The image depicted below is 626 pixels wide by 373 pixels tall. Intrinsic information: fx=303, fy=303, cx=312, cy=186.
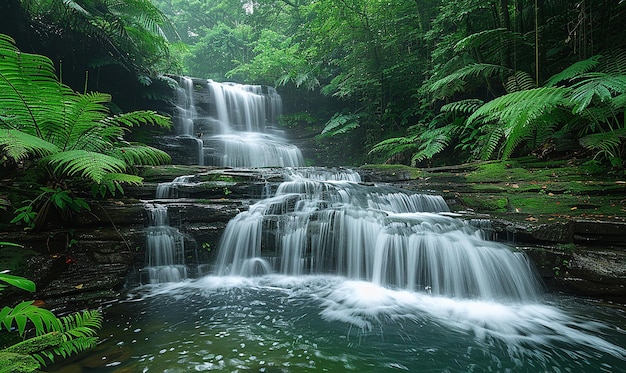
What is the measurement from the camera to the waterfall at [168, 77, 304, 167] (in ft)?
34.3

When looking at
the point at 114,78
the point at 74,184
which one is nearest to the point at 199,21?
the point at 114,78

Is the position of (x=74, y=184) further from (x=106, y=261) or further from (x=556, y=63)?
(x=556, y=63)

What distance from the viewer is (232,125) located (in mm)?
13141

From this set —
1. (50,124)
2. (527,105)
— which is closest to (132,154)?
(50,124)

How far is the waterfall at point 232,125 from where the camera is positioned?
10461 millimetres

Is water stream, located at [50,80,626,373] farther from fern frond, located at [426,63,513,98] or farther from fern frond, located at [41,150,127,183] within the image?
fern frond, located at [426,63,513,98]

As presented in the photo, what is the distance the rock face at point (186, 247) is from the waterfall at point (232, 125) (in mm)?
5732

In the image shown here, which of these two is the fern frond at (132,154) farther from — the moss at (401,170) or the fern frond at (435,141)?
the fern frond at (435,141)

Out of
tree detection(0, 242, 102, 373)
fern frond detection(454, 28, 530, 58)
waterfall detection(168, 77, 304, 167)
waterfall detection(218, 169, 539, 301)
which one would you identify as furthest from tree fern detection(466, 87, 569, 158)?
waterfall detection(168, 77, 304, 167)

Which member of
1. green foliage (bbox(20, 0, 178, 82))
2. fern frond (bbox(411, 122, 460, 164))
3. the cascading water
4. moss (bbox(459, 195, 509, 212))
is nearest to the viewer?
the cascading water

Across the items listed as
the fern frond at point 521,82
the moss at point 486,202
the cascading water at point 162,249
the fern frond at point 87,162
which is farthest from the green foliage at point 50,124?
the fern frond at point 521,82

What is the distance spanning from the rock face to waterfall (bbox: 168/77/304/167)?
5.73 meters

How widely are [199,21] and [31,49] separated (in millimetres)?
19108

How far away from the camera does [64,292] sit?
10.4 feet
